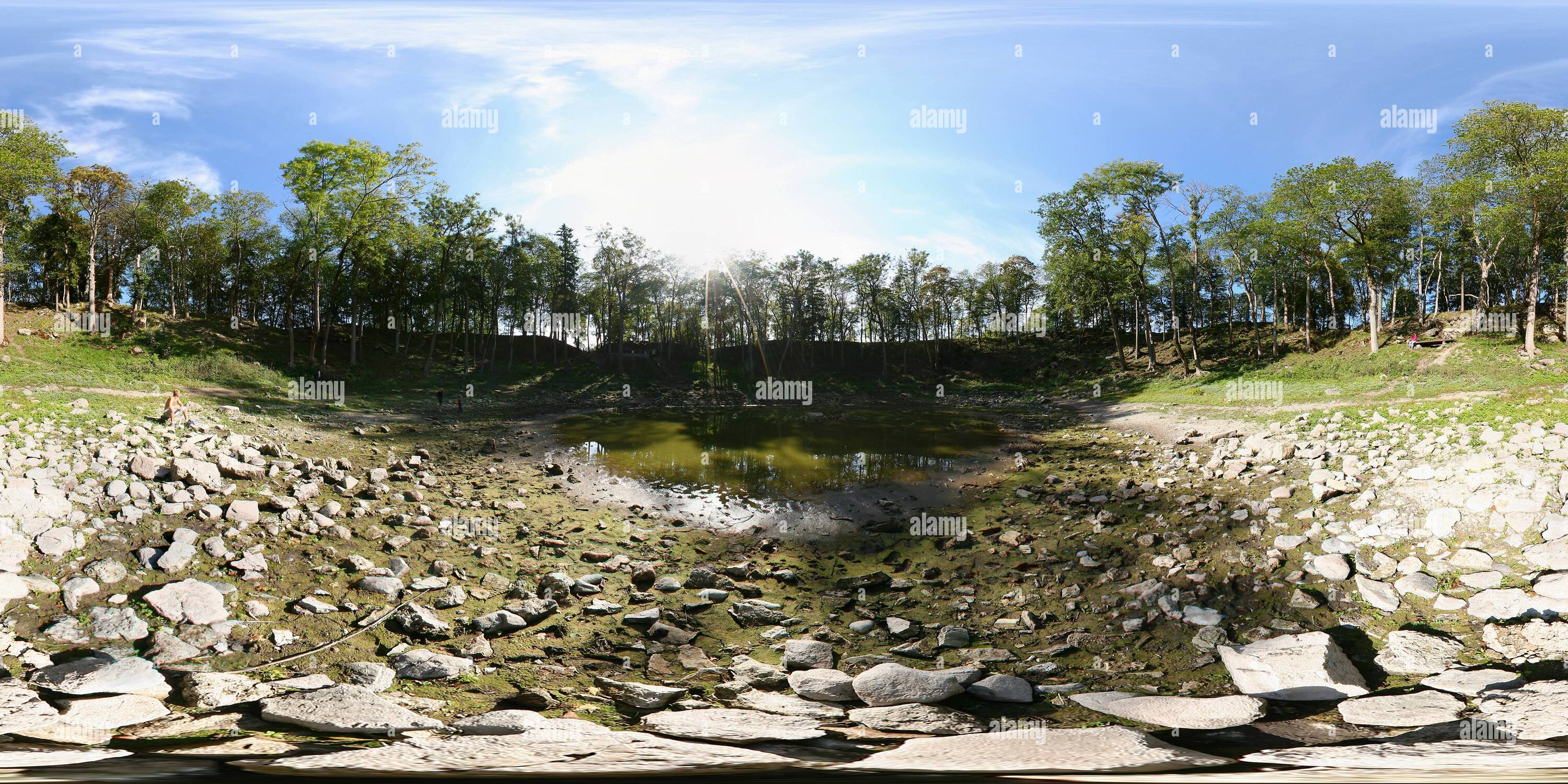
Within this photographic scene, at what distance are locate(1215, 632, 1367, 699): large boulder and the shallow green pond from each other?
8.71 metres

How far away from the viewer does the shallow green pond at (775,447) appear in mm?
14547

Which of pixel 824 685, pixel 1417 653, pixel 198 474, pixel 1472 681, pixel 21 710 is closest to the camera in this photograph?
pixel 21 710

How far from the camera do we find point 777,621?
677cm

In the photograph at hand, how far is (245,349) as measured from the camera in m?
38.6

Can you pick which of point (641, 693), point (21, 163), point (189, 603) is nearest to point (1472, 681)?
point (641, 693)

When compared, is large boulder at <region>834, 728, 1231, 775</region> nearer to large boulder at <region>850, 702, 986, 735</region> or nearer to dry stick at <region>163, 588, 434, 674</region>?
large boulder at <region>850, 702, 986, 735</region>

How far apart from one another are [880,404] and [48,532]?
36.3 m

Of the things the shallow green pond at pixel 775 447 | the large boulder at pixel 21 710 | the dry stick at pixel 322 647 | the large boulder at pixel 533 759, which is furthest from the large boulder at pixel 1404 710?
the shallow green pond at pixel 775 447

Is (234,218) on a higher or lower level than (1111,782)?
higher

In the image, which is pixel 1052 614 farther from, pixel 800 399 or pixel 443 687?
pixel 800 399

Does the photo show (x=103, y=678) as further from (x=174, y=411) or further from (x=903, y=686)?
(x=174, y=411)

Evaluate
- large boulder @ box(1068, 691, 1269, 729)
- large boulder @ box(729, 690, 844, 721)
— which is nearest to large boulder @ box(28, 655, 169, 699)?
large boulder @ box(729, 690, 844, 721)

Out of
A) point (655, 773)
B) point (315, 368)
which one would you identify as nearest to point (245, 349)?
point (315, 368)

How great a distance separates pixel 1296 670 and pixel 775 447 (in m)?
15.4
